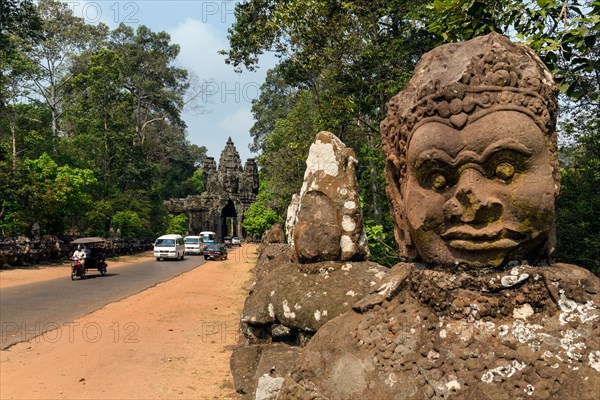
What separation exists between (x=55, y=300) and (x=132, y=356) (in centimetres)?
687

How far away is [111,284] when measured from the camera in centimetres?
1812

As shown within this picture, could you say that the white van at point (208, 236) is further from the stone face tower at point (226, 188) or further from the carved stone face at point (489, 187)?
the carved stone face at point (489, 187)

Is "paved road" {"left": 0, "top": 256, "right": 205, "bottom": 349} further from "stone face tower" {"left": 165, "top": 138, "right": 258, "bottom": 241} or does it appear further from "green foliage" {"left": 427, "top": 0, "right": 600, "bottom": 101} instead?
"stone face tower" {"left": 165, "top": 138, "right": 258, "bottom": 241}

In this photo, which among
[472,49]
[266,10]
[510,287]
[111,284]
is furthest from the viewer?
[111,284]

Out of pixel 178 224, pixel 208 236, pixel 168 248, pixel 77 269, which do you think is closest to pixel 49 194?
pixel 77 269

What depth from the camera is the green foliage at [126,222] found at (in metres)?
36.0

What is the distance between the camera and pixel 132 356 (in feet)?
26.7

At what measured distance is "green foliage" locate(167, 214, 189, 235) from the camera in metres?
51.8

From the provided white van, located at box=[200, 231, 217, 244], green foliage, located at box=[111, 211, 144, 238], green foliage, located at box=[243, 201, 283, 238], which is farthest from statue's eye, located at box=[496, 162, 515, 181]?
white van, located at box=[200, 231, 217, 244]

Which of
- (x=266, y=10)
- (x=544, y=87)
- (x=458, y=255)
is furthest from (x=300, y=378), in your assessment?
(x=266, y=10)

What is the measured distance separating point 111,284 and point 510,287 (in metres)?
18.2

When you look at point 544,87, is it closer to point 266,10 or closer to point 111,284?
point 266,10

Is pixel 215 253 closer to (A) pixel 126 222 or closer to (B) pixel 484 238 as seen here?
(A) pixel 126 222

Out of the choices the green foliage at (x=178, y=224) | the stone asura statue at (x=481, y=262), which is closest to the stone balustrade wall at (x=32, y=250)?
the green foliage at (x=178, y=224)
